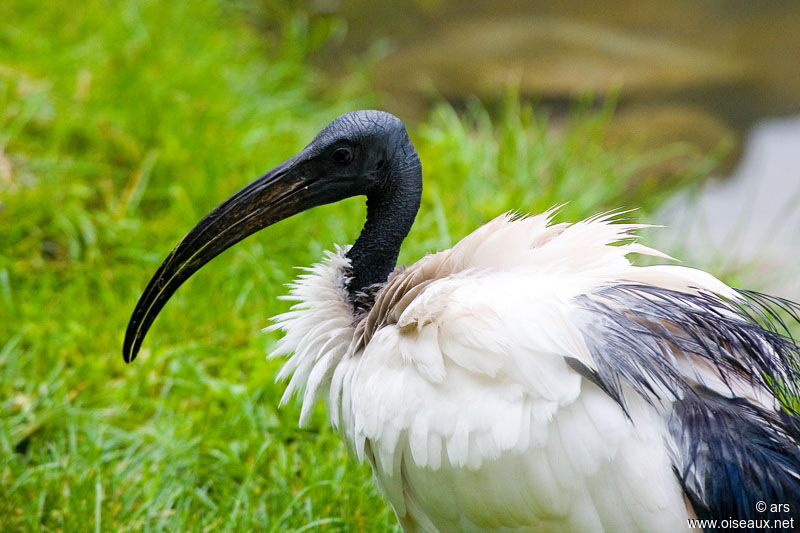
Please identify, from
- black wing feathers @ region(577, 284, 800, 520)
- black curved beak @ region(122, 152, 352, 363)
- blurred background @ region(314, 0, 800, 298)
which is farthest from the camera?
blurred background @ region(314, 0, 800, 298)

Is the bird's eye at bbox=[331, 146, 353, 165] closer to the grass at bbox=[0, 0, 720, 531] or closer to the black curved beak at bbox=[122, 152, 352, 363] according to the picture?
the black curved beak at bbox=[122, 152, 352, 363]

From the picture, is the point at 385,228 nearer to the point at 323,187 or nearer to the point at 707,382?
the point at 323,187

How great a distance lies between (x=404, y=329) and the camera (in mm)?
2367

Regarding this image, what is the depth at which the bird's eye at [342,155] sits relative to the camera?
265 centimetres

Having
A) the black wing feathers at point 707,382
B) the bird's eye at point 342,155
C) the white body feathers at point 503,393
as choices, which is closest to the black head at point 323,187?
the bird's eye at point 342,155

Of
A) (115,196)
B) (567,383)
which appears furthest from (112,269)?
(567,383)

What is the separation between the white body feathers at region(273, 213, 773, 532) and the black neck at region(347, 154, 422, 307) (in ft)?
0.69

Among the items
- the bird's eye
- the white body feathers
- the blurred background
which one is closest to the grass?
the white body feathers

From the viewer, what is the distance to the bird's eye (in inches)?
104

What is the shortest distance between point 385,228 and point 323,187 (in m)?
0.23

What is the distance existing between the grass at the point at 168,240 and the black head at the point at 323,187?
2.58 ft

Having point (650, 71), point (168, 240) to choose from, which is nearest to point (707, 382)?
point (168, 240)

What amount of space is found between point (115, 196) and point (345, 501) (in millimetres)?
2426

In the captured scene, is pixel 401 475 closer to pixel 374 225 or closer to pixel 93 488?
pixel 374 225
